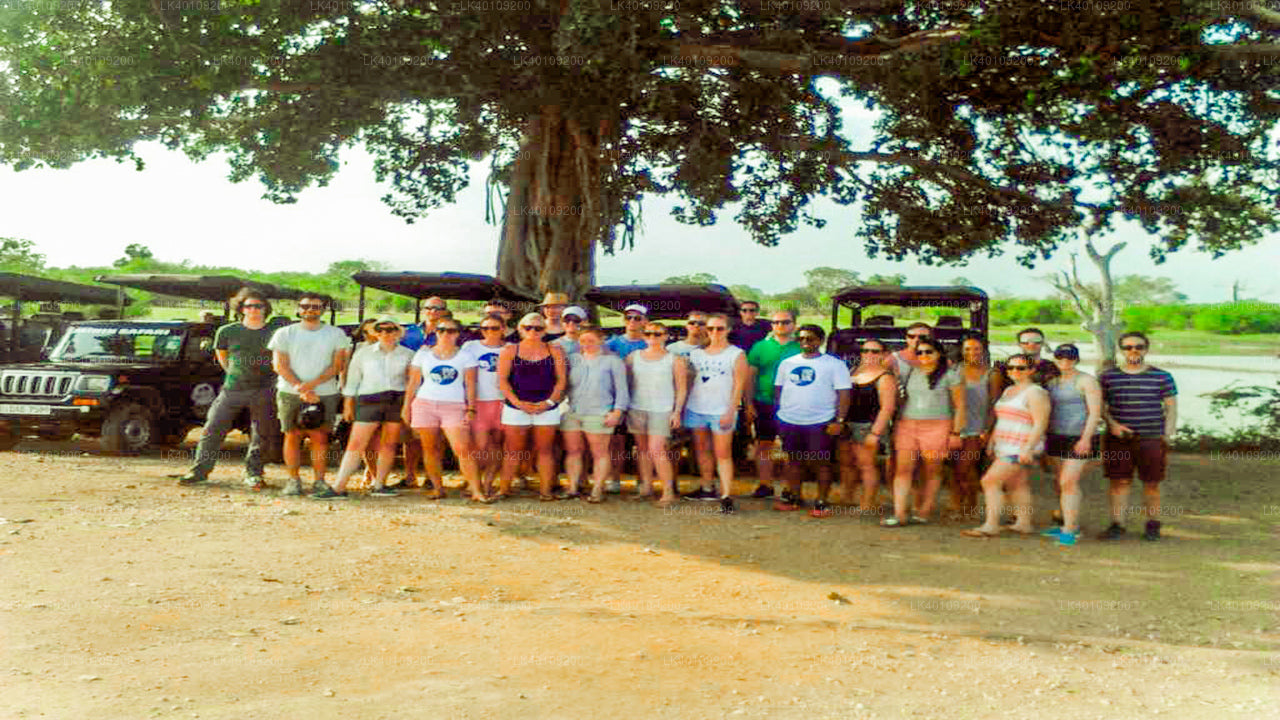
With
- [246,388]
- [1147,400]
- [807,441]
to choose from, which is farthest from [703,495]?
[246,388]

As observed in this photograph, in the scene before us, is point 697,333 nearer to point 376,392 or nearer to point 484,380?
point 484,380

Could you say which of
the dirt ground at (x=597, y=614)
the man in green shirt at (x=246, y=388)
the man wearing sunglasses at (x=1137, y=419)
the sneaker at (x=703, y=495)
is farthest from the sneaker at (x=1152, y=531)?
the man in green shirt at (x=246, y=388)

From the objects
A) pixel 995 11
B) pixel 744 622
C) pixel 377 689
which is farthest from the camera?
pixel 995 11

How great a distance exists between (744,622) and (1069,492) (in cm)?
386

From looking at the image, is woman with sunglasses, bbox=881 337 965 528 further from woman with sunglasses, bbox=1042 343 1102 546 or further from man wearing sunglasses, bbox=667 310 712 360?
man wearing sunglasses, bbox=667 310 712 360

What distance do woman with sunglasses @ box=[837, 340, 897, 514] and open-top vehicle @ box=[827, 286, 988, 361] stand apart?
2245mm

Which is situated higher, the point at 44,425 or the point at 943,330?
the point at 943,330

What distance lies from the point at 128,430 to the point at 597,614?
8803 millimetres

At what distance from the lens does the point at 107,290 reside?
752 inches

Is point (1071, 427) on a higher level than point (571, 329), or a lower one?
lower

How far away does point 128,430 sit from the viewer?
1263 centimetres

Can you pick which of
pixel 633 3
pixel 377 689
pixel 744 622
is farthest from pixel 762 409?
pixel 377 689

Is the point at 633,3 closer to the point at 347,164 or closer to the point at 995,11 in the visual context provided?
the point at 995,11

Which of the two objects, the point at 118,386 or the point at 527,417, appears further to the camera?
the point at 118,386
